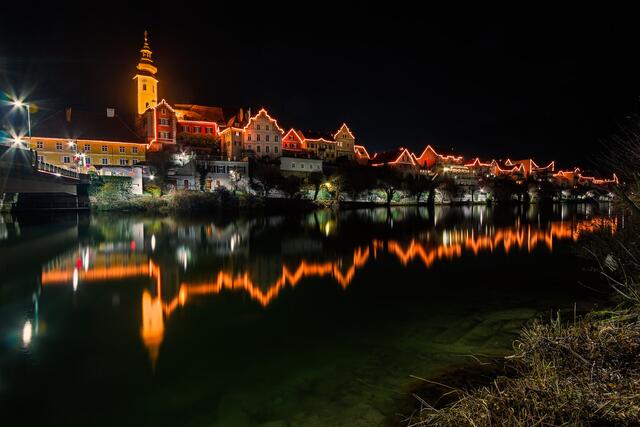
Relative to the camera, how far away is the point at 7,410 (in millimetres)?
5406

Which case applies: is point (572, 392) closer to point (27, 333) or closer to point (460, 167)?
point (27, 333)

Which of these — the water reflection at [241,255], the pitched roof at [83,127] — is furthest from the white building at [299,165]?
the water reflection at [241,255]

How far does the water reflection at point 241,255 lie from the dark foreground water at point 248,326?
115 mm

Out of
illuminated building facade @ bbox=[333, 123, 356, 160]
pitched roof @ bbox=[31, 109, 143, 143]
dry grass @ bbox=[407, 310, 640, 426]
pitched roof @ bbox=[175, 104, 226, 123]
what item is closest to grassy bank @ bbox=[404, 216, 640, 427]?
dry grass @ bbox=[407, 310, 640, 426]

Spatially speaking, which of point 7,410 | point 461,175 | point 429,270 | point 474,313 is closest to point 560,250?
point 429,270

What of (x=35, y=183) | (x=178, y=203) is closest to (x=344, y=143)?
(x=178, y=203)

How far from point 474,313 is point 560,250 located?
42.1 ft

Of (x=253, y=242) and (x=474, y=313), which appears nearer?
(x=474, y=313)

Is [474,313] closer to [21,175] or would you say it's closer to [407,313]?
[407,313]

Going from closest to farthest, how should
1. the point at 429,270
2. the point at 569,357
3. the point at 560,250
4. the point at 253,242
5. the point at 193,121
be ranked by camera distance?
the point at 569,357 < the point at 429,270 < the point at 560,250 < the point at 253,242 < the point at 193,121

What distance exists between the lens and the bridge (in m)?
22.7

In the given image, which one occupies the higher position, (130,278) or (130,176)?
(130,176)

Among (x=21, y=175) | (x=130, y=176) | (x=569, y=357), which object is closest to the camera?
(x=569, y=357)

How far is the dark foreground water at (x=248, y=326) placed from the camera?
557 centimetres
